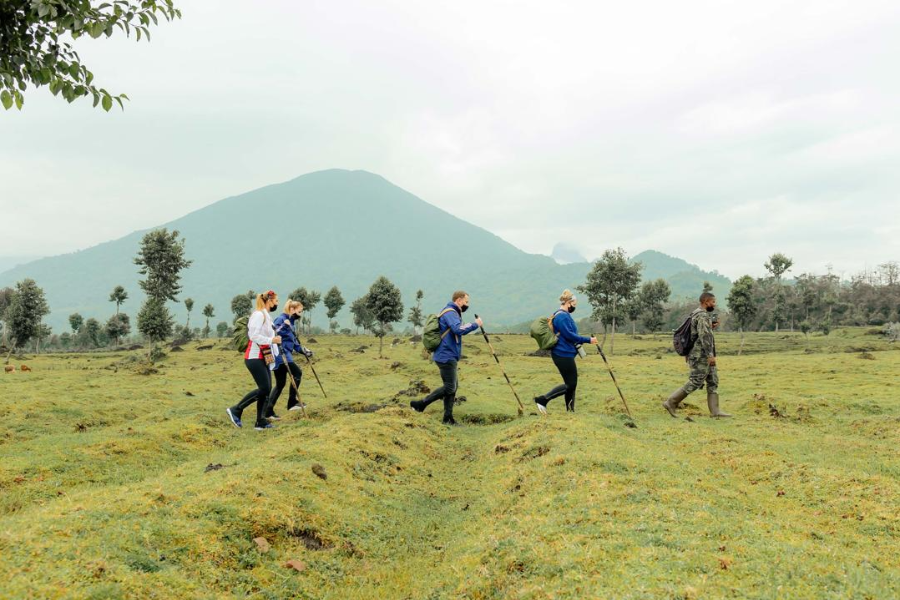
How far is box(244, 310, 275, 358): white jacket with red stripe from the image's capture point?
574 inches

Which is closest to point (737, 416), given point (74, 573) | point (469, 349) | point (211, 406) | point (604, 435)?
point (604, 435)

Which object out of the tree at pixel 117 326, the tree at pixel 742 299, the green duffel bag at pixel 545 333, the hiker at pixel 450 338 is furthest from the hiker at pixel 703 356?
the tree at pixel 117 326

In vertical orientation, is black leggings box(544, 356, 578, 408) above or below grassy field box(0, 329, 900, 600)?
above

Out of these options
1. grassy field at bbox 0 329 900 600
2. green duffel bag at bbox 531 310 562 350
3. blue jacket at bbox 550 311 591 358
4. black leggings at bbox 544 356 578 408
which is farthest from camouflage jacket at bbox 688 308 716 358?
green duffel bag at bbox 531 310 562 350

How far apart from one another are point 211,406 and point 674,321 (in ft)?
511

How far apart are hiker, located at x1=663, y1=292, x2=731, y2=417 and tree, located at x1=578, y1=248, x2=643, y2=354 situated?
189 feet

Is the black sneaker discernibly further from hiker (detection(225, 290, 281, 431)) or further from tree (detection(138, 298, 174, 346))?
tree (detection(138, 298, 174, 346))

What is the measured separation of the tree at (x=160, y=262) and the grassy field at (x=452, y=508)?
60965 mm

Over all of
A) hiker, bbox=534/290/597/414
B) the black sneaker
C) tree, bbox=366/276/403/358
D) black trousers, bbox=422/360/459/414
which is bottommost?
the black sneaker

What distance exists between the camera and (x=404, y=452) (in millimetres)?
12320

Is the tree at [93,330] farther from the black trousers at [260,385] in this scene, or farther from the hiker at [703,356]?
the hiker at [703,356]

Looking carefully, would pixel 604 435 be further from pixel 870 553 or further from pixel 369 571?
pixel 369 571

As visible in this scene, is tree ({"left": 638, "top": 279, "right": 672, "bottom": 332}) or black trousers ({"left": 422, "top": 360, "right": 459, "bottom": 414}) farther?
tree ({"left": 638, "top": 279, "right": 672, "bottom": 332})

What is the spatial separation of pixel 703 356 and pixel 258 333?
526 inches
